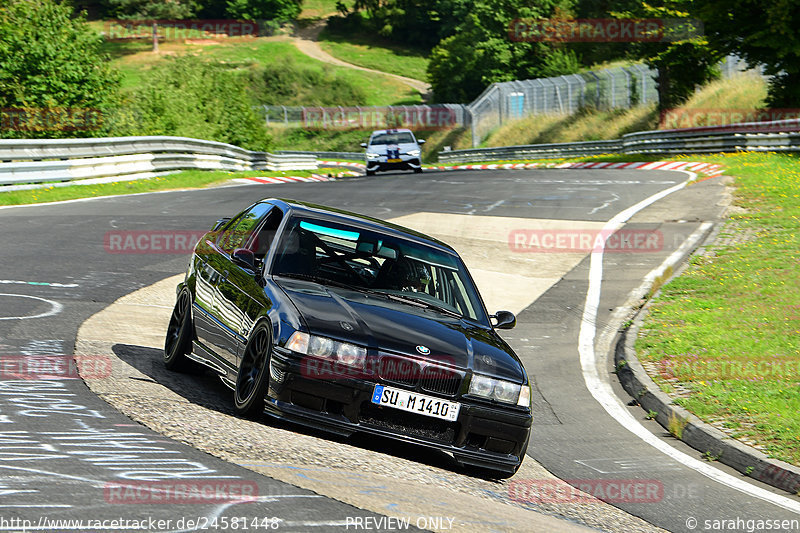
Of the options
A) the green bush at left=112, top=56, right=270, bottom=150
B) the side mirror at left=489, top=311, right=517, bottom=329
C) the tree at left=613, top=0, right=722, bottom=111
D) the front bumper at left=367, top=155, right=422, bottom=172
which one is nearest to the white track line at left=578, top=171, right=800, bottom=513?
the side mirror at left=489, top=311, right=517, bottom=329

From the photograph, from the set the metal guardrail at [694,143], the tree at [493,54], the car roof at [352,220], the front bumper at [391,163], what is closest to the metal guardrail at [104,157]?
the front bumper at [391,163]

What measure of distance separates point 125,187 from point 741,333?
17459mm

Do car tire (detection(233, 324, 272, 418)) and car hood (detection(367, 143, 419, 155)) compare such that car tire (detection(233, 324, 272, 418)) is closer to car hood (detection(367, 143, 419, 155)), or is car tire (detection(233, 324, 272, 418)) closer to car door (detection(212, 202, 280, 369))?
car door (detection(212, 202, 280, 369))

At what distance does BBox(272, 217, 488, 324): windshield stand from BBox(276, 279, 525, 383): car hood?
8.5 inches

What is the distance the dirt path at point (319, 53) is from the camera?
10588 centimetres

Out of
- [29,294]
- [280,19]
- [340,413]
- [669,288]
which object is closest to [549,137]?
[669,288]

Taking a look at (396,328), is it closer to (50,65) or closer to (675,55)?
(50,65)

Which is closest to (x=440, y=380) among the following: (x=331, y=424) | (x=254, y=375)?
(x=331, y=424)

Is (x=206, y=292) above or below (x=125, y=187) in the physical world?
above

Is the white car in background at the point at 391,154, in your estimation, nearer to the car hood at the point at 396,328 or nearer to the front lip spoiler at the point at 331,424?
the car hood at the point at 396,328

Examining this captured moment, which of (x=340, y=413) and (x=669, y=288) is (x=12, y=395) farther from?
(x=669, y=288)

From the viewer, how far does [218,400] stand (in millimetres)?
7207

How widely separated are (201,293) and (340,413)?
2388mm

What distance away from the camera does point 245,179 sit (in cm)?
3084
